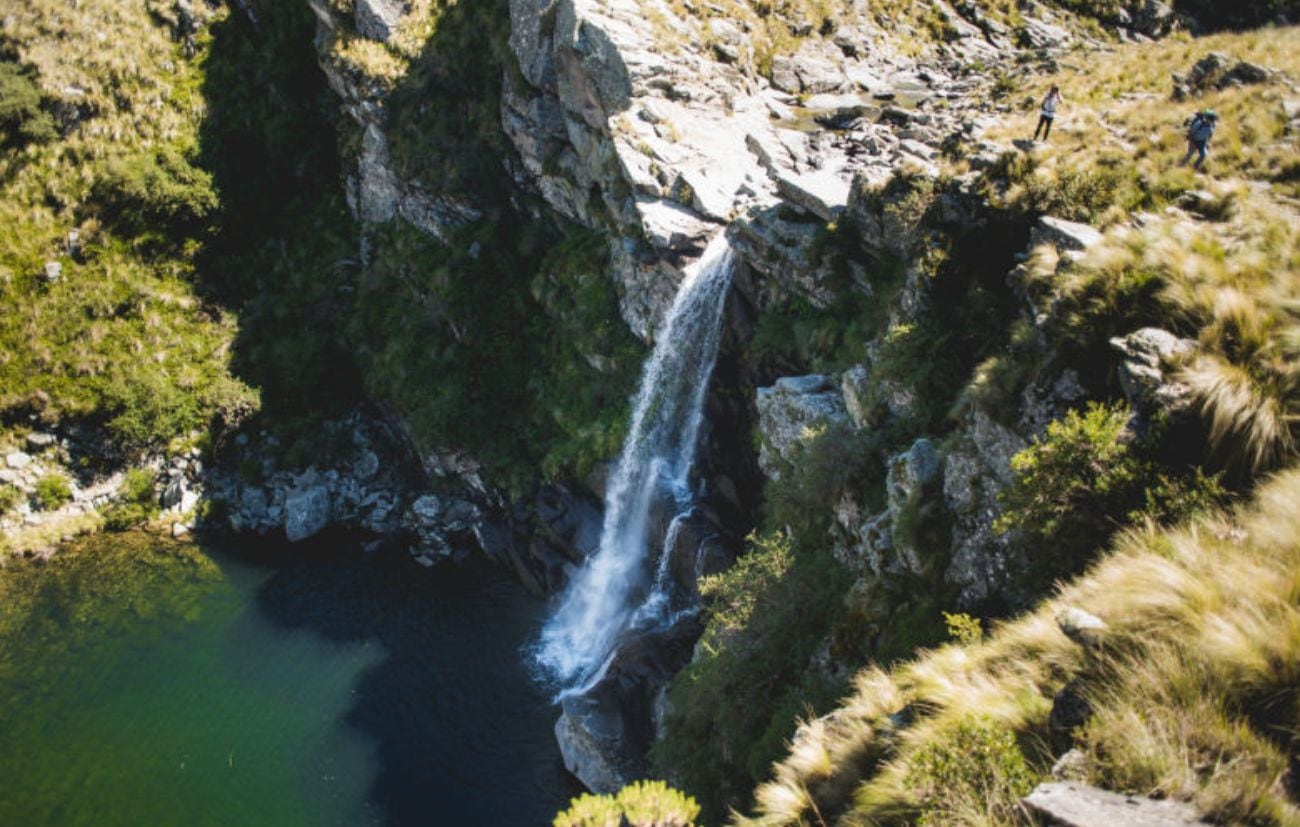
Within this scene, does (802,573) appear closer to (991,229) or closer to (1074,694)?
(991,229)

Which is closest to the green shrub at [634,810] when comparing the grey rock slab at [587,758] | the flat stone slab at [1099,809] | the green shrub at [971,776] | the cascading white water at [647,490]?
the green shrub at [971,776]

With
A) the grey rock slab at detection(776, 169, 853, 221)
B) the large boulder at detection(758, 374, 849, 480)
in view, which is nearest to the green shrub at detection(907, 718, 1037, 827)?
the large boulder at detection(758, 374, 849, 480)

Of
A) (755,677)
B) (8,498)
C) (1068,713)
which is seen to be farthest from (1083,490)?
(8,498)

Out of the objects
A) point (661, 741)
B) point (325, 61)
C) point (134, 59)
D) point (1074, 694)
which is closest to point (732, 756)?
point (661, 741)

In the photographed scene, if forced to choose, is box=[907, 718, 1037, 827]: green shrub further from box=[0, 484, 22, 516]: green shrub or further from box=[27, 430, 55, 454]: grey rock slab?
box=[27, 430, 55, 454]: grey rock slab

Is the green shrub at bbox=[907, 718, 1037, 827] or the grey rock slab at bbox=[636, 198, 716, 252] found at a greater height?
the grey rock slab at bbox=[636, 198, 716, 252]
